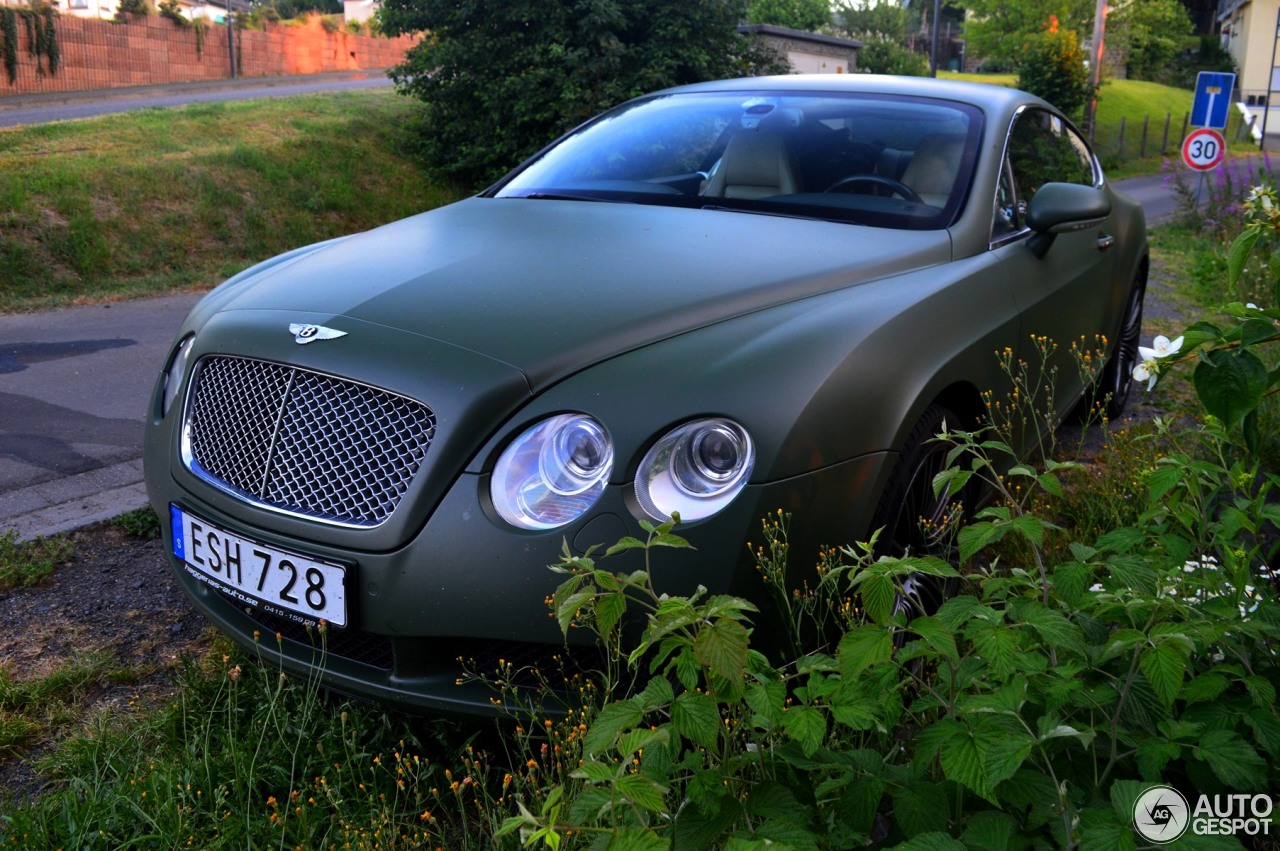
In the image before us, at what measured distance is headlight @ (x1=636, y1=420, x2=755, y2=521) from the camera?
228cm

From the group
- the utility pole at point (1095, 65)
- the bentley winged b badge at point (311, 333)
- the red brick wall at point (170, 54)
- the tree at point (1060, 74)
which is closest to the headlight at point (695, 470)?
the bentley winged b badge at point (311, 333)

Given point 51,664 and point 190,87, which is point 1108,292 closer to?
point 51,664

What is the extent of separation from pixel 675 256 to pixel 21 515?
8.75ft

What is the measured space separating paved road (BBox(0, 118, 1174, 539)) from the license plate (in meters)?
1.58

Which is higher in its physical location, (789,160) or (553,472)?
(789,160)

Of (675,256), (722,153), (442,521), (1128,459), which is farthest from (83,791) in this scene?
(1128,459)

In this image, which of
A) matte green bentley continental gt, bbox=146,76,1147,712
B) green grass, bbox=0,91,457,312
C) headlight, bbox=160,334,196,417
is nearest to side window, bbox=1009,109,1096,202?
matte green bentley continental gt, bbox=146,76,1147,712

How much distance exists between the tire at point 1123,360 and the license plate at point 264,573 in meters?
3.81

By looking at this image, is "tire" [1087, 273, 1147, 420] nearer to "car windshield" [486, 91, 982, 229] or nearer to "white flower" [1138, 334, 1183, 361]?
"car windshield" [486, 91, 982, 229]

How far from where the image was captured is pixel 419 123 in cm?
1587

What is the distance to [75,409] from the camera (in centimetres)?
556

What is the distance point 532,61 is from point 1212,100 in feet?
28.7

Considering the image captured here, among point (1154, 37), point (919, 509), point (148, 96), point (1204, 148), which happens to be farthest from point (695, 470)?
point (1154, 37)

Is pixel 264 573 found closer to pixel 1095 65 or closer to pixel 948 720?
pixel 948 720
